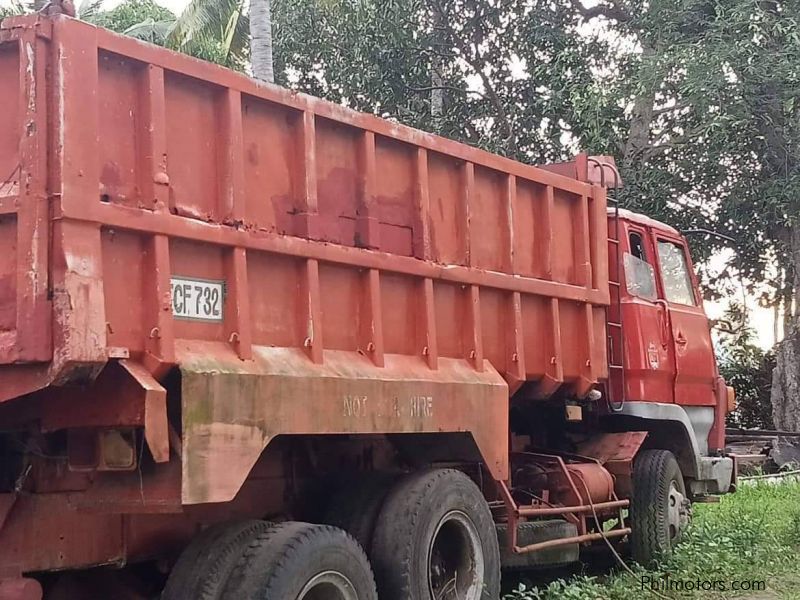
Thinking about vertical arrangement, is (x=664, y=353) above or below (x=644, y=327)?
below

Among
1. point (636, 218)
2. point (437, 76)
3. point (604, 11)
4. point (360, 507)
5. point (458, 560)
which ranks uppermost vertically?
point (604, 11)

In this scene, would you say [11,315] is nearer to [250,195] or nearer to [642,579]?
[250,195]

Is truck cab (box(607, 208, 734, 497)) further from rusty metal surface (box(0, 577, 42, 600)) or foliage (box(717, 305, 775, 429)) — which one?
foliage (box(717, 305, 775, 429))

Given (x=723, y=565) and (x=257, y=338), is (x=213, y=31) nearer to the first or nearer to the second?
(x=723, y=565)

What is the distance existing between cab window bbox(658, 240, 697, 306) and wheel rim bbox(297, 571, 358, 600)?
4830 mm

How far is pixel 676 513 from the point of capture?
27.2 feet

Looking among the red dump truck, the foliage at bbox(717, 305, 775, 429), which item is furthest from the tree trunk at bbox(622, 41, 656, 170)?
the red dump truck

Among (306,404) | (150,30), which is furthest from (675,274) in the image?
(150,30)

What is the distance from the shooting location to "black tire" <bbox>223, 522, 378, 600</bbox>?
416cm

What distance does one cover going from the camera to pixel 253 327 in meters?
4.48

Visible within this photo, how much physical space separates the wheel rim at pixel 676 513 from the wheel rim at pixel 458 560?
3000 millimetres

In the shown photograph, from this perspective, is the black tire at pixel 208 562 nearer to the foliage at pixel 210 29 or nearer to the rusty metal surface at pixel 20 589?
the rusty metal surface at pixel 20 589

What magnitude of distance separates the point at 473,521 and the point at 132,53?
3.07 m

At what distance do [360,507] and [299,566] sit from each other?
1061 mm
